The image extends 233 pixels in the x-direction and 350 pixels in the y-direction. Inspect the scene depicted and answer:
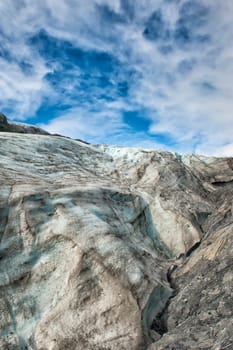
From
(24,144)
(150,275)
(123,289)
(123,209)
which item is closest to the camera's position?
(123,289)

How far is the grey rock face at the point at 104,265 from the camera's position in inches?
332

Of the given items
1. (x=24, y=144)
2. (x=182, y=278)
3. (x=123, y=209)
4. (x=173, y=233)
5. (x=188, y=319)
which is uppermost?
(x=24, y=144)

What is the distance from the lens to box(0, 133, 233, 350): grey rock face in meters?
8.45

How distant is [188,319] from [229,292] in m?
1.18

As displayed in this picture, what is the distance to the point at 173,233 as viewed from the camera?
531 inches

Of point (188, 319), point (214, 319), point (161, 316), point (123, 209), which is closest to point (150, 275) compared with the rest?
point (161, 316)

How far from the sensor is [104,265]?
9609mm

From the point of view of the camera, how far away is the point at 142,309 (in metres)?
8.93

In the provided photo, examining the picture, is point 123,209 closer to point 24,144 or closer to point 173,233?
point 173,233

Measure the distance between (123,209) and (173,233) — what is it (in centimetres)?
215

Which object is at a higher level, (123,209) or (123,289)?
(123,209)

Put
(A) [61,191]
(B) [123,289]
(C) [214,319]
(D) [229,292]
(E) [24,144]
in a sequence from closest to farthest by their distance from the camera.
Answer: (C) [214,319], (D) [229,292], (B) [123,289], (A) [61,191], (E) [24,144]

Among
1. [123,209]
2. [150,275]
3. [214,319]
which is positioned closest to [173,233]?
[123,209]

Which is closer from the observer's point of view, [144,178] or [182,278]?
[182,278]
